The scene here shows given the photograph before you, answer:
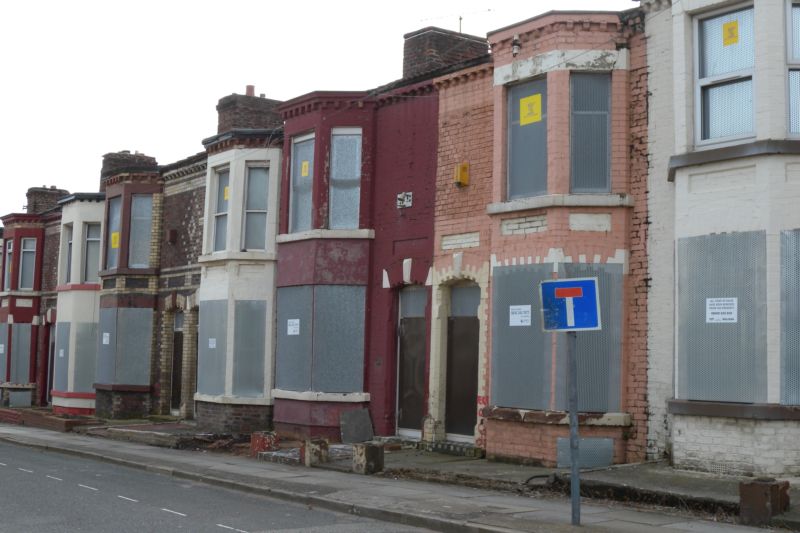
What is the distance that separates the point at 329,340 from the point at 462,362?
3.44 meters

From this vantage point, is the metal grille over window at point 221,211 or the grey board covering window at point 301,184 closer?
the grey board covering window at point 301,184

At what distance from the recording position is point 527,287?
15742 millimetres

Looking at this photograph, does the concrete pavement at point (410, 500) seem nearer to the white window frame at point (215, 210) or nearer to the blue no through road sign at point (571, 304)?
the blue no through road sign at point (571, 304)

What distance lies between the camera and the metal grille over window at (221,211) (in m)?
23.3

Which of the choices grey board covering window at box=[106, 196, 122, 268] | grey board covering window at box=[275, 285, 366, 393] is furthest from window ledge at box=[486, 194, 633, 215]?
grey board covering window at box=[106, 196, 122, 268]

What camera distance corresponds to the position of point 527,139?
16.3 meters

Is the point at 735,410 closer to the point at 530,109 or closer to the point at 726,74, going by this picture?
the point at 726,74

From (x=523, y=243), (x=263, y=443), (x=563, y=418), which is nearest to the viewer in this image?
(x=563, y=418)

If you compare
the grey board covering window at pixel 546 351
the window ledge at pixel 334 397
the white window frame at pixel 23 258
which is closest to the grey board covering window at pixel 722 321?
the grey board covering window at pixel 546 351

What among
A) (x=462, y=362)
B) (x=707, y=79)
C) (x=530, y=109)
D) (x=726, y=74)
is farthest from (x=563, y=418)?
(x=726, y=74)

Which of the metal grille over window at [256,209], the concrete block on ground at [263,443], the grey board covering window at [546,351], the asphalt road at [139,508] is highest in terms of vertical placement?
the metal grille over window at [256,209]

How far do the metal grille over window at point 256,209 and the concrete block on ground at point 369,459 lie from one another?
8.42m

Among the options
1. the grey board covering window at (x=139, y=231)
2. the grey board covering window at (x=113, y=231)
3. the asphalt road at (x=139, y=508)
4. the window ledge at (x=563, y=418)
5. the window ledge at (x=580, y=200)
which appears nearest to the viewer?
the asphalt road at (x=139, y=508)

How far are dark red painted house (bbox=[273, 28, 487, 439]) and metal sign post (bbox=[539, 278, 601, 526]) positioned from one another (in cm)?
809
